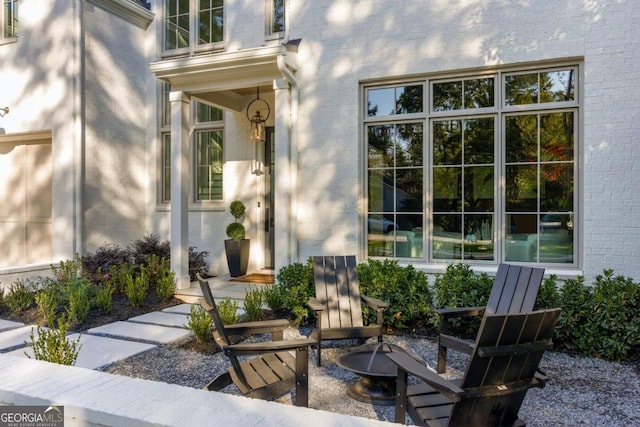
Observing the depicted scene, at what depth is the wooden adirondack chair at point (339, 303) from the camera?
4.29 metres

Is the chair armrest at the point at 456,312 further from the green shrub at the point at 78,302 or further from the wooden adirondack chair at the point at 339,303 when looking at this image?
the green shrub at the point at 78,302

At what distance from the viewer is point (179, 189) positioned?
6973 millimetres

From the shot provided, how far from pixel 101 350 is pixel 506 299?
380cm

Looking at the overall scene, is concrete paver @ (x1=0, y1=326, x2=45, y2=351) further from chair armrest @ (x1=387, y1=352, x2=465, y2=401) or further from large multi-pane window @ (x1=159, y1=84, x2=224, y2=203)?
large multi-pane window @ (x1=159, y1=84, x2=224, y2=203)

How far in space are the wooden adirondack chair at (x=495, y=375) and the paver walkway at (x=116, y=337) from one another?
3.03 metres

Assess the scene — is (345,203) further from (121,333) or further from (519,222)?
(121,333)

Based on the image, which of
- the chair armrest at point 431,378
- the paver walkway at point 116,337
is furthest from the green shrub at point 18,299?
the chair armrest at point 431,378

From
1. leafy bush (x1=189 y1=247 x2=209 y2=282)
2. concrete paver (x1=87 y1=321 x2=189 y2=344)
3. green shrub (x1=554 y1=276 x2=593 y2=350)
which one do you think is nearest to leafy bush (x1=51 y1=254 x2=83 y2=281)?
concrete paver (x1=87 y1=321 x2=189 y2=344)

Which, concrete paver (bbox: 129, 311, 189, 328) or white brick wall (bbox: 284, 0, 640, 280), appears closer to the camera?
white brick wall (bbox: 284, 0, 640, 280)

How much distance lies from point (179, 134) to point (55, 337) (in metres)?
Answer: 4.10

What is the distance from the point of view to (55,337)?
11.7ft

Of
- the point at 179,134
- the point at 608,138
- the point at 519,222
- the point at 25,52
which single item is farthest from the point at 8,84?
the point at 608,138

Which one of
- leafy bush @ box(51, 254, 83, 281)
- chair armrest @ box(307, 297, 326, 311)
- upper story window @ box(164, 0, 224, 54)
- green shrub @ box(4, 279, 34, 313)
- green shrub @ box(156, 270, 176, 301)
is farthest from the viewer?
upper story window @ box(164, 0, 224, 54)

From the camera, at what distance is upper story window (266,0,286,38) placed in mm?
8117
